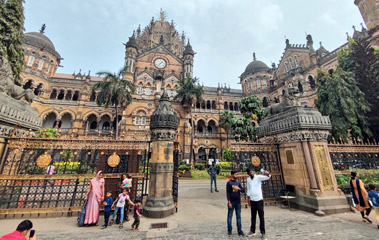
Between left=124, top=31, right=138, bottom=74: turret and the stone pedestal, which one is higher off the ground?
left=124, top=31, right=138, bottom=74: turret

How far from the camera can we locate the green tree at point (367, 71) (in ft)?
43.7

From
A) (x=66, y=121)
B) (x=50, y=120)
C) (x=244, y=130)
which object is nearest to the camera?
(x=244, y=130)

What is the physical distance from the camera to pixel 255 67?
117 ft

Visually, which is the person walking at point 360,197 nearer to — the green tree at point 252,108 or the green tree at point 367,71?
the green tree at point 367,71

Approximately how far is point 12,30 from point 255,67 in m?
37.5

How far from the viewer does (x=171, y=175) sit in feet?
18.3

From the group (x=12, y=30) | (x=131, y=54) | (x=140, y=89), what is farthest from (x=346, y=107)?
(x=131, y=54)

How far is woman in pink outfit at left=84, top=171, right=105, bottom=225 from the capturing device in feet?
14.0

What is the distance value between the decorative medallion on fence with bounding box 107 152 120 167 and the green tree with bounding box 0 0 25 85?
6.85 metres

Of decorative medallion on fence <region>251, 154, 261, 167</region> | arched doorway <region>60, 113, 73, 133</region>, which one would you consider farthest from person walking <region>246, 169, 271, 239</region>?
arched doorway <region>60, 113, 73, 133</region>

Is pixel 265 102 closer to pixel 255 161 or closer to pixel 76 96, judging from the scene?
pixel 255 161

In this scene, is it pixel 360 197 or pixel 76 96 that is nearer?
pixel 360 197

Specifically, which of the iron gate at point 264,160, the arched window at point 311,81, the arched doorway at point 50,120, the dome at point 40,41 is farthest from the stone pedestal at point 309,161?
the dome at point 40,41

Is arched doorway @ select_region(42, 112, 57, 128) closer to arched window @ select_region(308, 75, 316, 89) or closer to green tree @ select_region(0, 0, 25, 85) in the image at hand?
green tree @ select_region(0, 0, 25, 85)
